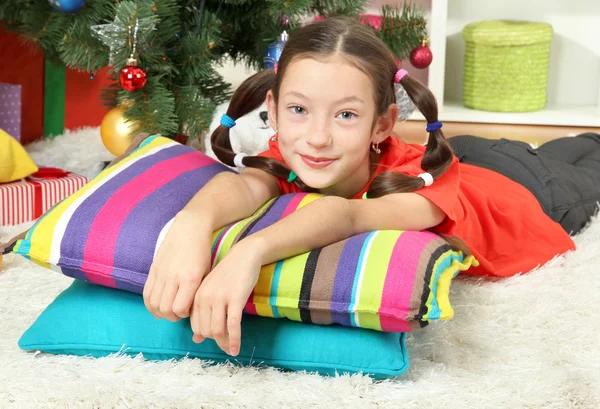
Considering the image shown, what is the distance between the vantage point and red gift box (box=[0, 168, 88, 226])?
1.69m

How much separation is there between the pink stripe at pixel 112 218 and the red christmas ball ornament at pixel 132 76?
61 centimetres

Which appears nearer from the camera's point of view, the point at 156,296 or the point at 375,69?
the point at 156,296

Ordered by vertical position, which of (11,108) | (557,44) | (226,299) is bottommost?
(226,299)

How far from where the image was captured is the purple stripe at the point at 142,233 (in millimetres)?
1001

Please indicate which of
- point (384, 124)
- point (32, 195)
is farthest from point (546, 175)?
point (32, 195)

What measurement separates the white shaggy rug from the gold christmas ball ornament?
70cm

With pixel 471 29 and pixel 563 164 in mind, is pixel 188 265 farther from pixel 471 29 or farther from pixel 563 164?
pixel 471 29

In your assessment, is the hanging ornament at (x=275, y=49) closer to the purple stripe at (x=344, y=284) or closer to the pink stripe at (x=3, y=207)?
the pink stripe at (x=3, y=207)

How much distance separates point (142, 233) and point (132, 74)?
2.69 ft

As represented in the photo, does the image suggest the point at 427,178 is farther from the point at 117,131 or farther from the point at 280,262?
the point at 117,131

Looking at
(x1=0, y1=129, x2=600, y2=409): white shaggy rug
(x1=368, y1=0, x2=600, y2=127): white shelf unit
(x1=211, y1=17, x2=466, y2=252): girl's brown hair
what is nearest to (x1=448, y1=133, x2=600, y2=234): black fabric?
(x1=0, y1=129, x2=600, y2=409): white shaggy rug

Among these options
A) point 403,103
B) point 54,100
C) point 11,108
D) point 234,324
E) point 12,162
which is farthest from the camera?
point 54,100

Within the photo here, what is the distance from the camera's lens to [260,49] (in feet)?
6.75

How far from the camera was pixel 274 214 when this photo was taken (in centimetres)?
109
